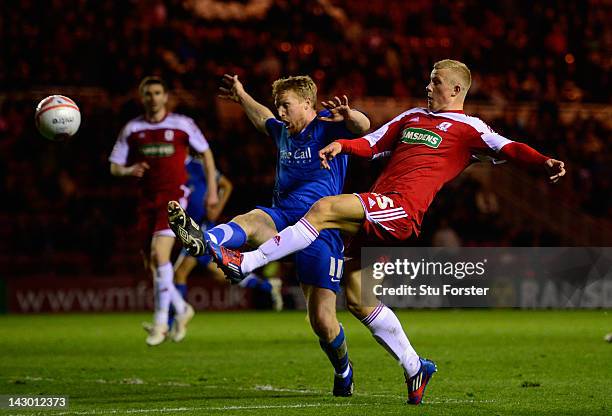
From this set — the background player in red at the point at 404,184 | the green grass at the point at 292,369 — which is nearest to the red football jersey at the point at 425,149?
the background player in red at the point at 404,184

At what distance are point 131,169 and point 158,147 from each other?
409mm

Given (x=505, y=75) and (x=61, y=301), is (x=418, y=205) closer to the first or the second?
(x=61, y=301)

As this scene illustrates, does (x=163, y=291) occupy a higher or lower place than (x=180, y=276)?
lower

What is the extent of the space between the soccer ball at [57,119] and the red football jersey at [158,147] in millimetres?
2384

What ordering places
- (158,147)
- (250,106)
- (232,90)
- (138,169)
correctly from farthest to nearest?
(158,147)
(138,169)
(232,90)
(250,106)

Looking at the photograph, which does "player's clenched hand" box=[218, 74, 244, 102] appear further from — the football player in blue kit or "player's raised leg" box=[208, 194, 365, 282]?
"player's raised leg" box=[208, 194, 365, 282]

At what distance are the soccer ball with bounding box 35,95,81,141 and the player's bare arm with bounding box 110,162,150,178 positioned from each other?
7.27ft

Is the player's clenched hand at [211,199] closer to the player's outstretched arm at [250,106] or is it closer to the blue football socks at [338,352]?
the player's outstretched arm at [250,106]

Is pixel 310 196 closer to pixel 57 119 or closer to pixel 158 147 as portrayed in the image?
pixel 57 119

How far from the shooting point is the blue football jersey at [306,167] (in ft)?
25.8

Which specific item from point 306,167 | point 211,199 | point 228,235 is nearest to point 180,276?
point 211,199

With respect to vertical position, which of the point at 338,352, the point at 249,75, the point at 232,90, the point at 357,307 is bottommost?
the point at 338,352

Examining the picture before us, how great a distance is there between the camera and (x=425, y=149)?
24.5ft

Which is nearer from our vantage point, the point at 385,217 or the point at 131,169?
the point at 385,217
